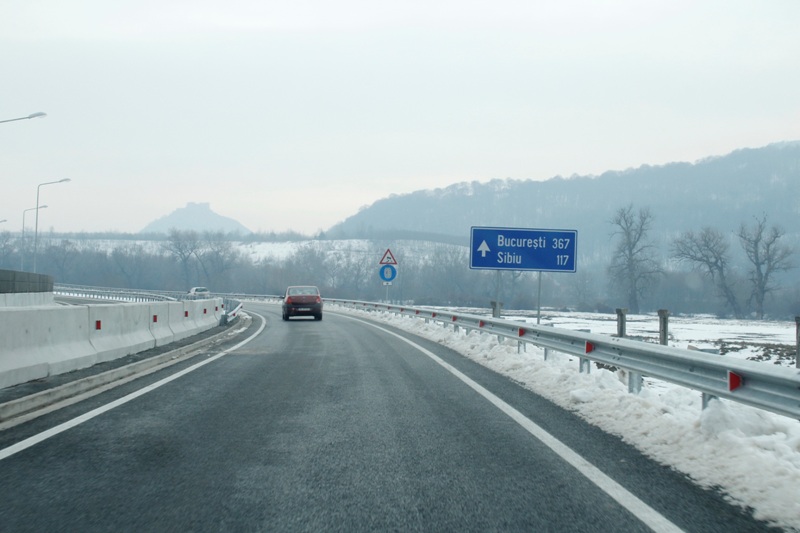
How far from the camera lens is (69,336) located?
11.6m

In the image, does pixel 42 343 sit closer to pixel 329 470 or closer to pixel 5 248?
pixel 329 470

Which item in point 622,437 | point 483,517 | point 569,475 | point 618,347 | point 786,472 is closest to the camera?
point 483,517

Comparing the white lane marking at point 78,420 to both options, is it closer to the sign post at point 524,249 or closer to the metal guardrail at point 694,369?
the metal guardrail at point 694,369

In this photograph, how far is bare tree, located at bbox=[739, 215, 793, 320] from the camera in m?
68.9

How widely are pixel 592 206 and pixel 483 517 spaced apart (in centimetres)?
19067

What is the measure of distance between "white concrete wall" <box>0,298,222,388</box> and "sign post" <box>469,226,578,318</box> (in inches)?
327

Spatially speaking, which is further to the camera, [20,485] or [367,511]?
[20,485]

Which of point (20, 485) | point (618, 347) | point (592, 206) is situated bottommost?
point (20, 485)

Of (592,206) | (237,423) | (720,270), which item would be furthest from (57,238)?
(237,423)

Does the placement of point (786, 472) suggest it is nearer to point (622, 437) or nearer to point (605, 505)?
point (605, 505)

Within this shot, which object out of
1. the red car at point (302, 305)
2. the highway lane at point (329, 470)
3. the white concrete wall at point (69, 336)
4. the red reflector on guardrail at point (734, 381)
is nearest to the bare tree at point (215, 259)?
the red car at point (302, 305)

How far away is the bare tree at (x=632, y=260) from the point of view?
64562 mm

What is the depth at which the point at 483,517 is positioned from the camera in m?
4.61

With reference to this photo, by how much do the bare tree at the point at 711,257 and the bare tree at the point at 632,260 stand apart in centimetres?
485
